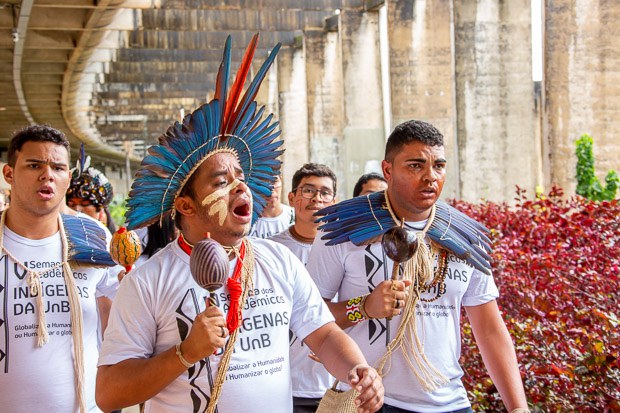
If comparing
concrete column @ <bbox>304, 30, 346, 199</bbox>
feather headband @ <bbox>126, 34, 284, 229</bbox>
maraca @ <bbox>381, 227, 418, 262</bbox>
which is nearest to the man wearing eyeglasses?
maraca @ <bbox>381, 227, 418, 262</bbox>

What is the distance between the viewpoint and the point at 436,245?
504 centimetres

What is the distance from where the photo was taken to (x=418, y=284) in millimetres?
4941

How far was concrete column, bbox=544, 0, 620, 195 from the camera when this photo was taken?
15539 mm

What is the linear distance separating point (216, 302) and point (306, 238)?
3.43 m

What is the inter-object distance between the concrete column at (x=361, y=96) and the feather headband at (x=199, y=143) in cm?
2127

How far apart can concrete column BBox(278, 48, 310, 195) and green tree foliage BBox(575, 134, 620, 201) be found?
58.3 ft

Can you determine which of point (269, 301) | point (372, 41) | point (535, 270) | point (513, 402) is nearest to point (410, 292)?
point (513, 402)

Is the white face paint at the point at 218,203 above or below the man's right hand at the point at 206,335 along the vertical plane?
above

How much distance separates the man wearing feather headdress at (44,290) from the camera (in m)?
5.09

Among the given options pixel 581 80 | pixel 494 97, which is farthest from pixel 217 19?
pixel 581 80

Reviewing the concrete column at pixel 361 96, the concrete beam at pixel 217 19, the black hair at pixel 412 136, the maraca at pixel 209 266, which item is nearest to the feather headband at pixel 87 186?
the black hair at pixel 412 136

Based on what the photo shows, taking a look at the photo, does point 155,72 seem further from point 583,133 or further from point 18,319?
point 18,319

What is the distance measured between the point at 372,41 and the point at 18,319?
21.4 meters

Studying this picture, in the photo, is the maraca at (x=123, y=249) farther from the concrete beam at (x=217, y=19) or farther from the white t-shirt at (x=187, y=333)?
the concrete beam at (x=217, y=19)
